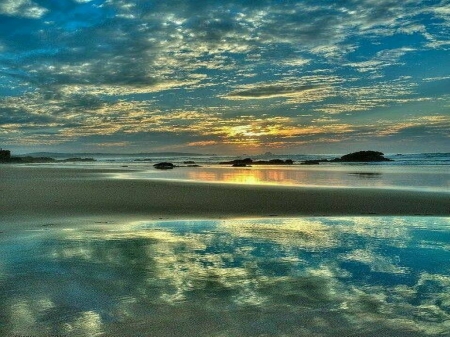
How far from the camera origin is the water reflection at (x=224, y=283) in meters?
4.59

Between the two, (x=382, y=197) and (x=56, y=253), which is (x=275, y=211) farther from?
(x=56, y=253)

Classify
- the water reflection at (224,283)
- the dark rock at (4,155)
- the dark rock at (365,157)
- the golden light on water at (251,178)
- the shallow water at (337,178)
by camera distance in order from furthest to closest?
the dark rock at (4,155), the dark rock at (365,157), the golden light on water at (251,178), the shallow water at (337,178), the water reflection at (224,283)

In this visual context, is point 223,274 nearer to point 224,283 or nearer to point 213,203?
point 224,283

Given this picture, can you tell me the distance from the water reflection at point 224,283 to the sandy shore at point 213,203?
13.2 feet

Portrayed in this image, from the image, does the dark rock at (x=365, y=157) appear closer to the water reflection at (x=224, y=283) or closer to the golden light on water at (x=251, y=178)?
the golden light on water at (x=251, y=178)

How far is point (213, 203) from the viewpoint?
17203 millimetres

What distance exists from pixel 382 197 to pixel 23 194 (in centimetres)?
1649

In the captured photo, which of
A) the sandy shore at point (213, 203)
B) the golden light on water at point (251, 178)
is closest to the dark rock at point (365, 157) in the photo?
the golden light on water at point (251, 178)

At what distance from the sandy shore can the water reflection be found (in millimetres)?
4035

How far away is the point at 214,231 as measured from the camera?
425 inches

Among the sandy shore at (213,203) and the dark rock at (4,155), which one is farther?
the dark rock at (4,155)

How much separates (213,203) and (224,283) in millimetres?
11121

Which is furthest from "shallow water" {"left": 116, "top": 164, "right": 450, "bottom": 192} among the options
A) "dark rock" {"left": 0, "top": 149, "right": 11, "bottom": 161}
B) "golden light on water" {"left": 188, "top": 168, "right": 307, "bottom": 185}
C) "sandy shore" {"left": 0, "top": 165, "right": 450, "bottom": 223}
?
"dark rock" {"left": 0, "top": 149, "right": 11, "bottom": 161}

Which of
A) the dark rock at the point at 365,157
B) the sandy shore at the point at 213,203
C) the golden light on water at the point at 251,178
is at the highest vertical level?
the dark rock at the point at 365,157
